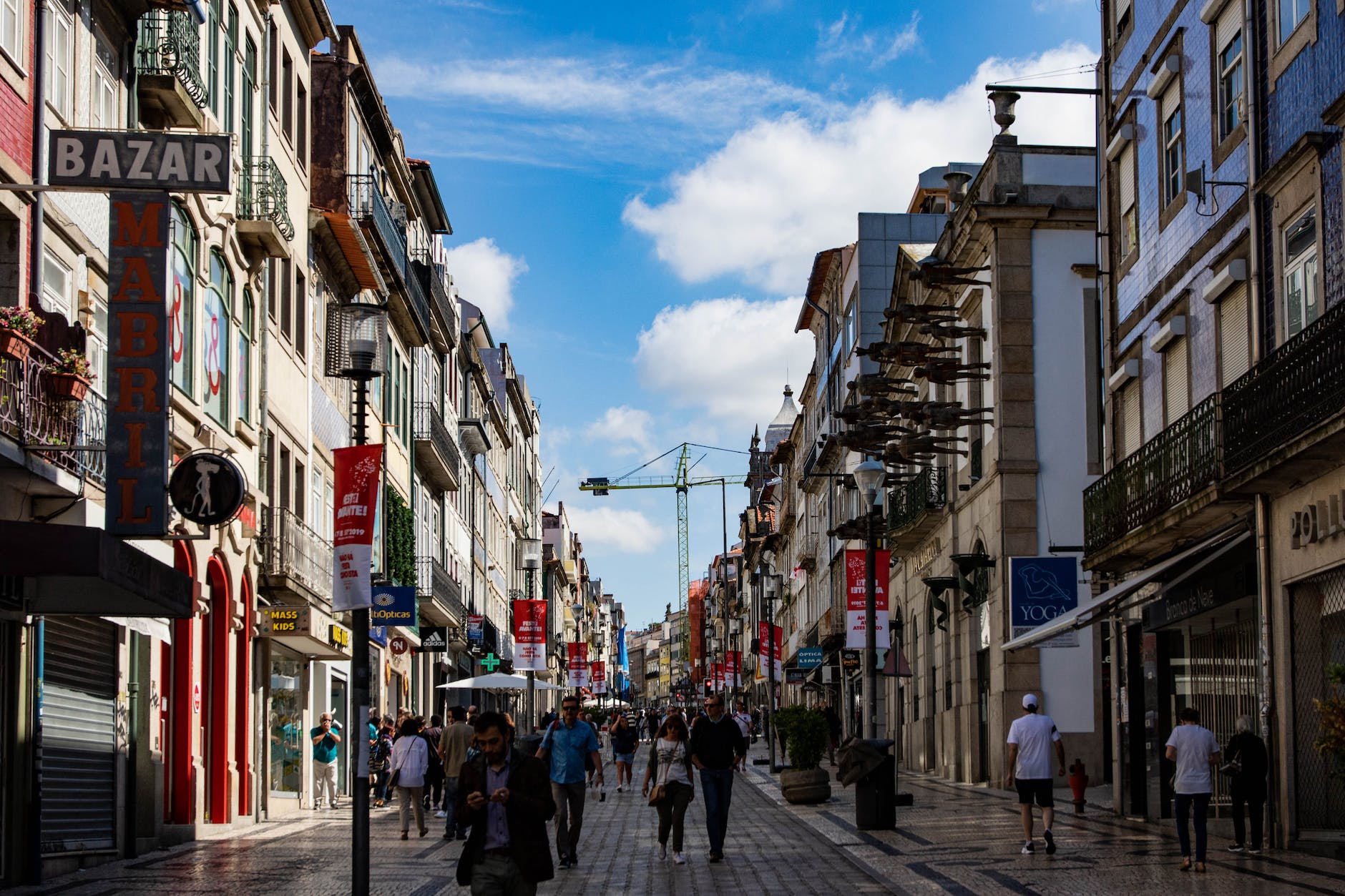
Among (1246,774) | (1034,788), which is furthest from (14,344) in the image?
(1246,774)

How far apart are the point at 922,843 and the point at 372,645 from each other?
22.2 metres

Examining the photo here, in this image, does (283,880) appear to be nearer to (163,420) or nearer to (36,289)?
(163,420)

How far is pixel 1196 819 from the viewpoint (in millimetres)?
16750

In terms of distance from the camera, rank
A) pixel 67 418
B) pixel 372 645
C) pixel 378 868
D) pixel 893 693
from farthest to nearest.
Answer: pixel 893 693
pixel 372 645
pixel 378 868
pixel 67 418

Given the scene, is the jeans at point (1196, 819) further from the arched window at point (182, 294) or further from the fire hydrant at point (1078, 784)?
the arched window at point (182, 294)

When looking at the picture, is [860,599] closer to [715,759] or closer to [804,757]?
[804,757]

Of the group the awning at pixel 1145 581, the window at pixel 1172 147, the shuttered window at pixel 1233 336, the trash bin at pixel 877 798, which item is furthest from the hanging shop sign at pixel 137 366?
the window at pixel 1172 147

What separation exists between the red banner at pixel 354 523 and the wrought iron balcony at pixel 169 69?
8.51 metres

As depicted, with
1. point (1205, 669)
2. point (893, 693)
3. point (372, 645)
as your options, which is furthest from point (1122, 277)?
point (893, 693)

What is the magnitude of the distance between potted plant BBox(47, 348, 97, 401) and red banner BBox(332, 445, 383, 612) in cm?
297

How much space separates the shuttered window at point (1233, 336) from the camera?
20.9 metres

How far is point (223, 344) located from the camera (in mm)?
25953

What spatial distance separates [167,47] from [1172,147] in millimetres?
12602

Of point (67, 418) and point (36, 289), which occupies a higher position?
point (36, 289)
